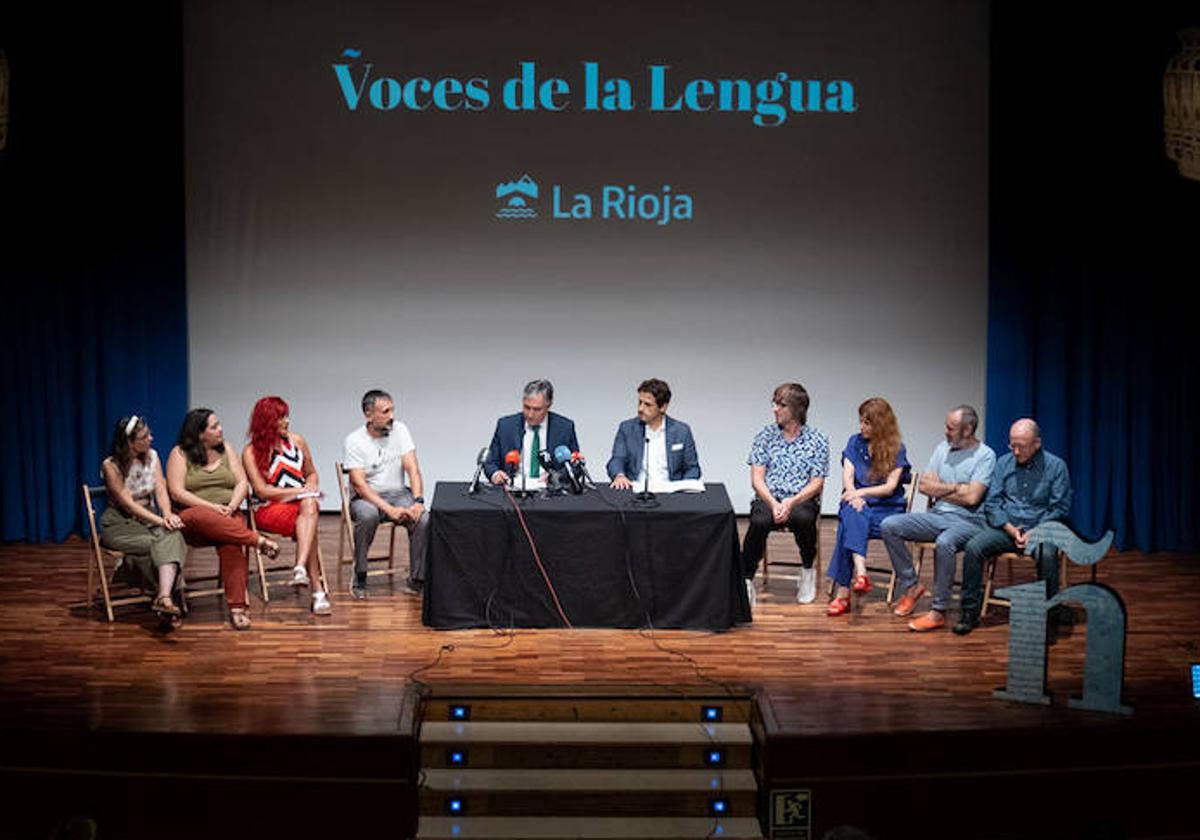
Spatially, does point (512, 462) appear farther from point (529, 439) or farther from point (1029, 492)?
point (1029, 492)

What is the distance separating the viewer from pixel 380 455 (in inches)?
271

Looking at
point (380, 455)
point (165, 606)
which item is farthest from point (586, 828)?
point (380, 455)

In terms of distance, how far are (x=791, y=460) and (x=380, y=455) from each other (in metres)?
1.93

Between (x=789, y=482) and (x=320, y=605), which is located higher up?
(x=789, y=482)

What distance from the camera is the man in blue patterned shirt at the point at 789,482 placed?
A: 265 inches

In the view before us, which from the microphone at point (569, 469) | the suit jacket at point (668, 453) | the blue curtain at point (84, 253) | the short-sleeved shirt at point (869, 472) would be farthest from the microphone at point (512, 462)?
the blue curtain at point (84, 253)

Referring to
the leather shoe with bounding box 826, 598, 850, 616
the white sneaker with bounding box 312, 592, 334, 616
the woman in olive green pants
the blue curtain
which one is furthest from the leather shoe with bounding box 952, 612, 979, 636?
the blue curtain

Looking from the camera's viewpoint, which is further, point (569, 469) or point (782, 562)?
point (782, 562)

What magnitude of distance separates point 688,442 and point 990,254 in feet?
8.29

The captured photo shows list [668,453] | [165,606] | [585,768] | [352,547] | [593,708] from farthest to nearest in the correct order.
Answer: [352,547] → [668,453] → [165,606] → [593,708] → [585,768]

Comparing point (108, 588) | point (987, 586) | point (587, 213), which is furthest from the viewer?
point (587, 213)

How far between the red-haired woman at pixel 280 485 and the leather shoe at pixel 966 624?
280 centimetres

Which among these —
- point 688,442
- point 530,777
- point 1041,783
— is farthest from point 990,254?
point 530,777

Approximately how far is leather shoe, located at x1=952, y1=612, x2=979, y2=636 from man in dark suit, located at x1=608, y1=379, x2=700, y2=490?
135 cm
